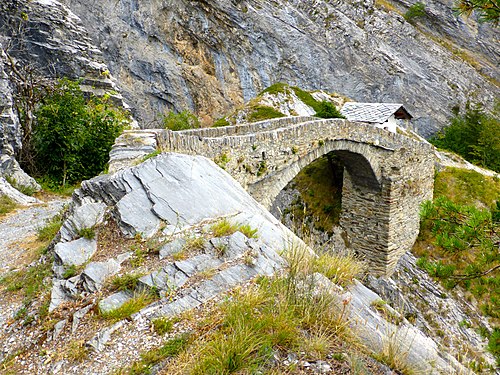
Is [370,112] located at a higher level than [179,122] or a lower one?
higher

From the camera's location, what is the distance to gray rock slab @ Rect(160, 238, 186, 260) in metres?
4.14

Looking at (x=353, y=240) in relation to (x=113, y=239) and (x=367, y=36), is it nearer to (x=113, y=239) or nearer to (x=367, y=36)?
(x=113, y=239)

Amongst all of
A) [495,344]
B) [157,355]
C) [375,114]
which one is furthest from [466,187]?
[157,355]

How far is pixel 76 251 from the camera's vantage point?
4.39 m

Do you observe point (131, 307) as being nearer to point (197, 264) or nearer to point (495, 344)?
point (197, 264)

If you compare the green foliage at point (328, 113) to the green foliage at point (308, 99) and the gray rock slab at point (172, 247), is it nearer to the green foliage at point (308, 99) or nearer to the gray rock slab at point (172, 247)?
the green foliage at point (308, 99)

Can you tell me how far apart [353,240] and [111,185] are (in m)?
15.5

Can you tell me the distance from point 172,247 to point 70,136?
10.7 m

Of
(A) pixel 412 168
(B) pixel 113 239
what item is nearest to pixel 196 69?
(A) pixel 412 168

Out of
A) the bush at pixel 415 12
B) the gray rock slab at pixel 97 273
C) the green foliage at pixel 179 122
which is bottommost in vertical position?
the green foliage at pixel 179 122

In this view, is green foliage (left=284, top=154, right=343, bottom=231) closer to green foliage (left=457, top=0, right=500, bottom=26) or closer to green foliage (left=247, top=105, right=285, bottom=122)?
green foliage (left=247, top=105, right=285, bottom=122)

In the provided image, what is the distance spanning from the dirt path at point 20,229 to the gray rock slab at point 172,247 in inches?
127

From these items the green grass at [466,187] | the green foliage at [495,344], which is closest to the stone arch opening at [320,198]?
the green grass at [466,187]

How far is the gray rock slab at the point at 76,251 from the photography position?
13.8 feet
